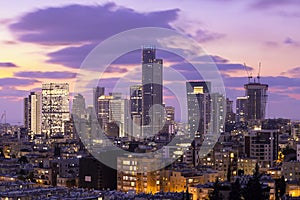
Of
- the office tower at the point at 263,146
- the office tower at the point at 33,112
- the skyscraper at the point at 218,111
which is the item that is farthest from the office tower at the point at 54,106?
the office tower at the point at 263,146

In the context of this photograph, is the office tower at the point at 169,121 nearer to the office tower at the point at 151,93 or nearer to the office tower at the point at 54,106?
the office tower at the point at 151,93

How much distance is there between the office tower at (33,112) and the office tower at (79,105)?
8.79m

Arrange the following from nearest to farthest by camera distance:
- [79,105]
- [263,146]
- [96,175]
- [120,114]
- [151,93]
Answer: [96,175] < [263,146] < [151,93] < [120,114] < [79,105]

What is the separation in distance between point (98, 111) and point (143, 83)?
6.90 metres

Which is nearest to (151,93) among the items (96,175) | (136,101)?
(136,101)

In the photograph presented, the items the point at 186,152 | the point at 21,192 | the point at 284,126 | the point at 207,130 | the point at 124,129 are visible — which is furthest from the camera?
the point at 124,129

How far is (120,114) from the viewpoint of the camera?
3459 centimetres

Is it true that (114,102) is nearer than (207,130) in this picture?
No

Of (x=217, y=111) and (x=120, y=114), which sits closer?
(x=217, y=111)

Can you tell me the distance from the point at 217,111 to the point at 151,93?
4.18 metres

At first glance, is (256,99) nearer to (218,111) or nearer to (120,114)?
(218,111)

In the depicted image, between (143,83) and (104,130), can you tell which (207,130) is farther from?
(104,130)

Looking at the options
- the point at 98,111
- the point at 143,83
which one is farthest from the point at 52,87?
the point at 143,83

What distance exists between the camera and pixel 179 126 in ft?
94.7
